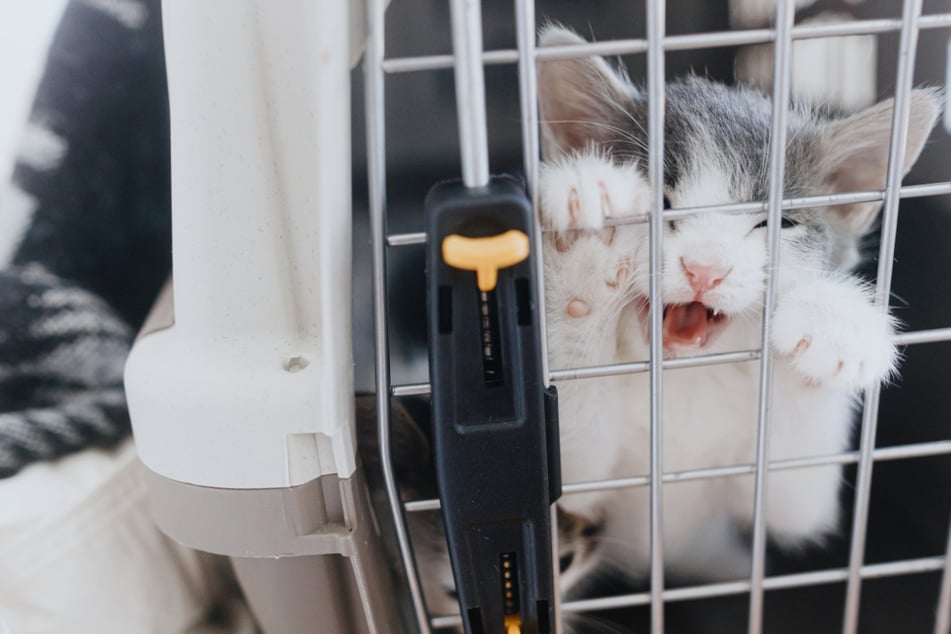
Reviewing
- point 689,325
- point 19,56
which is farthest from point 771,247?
point 19,56

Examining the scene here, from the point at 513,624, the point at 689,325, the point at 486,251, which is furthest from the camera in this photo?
the point at 689,325

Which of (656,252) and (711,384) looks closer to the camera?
(656,252)

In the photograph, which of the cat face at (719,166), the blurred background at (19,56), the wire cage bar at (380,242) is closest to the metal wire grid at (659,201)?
the wire cage bar at (380,242)

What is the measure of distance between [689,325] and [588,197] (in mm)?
244

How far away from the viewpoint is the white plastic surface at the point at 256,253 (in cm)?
52

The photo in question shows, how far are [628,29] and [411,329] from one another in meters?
0.38

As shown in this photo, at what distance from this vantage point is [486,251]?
483mm

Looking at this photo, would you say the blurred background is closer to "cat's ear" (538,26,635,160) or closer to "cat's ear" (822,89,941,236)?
"cat's ear" (538,26,635,160)

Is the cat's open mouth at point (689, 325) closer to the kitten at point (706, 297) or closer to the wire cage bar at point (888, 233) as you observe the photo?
the kitten at point (706, 297)

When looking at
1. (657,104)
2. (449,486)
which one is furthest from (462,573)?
(657,104)

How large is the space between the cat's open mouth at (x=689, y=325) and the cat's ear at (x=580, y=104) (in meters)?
0.19

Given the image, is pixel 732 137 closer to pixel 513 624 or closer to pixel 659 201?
pixel 659 201

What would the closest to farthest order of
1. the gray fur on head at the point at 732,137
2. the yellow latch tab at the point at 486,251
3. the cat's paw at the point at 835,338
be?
the yellow latch tab at the point at 486,251 → the cat's paw at the point at 835,338 → the gray fur on head at the point at 732,137

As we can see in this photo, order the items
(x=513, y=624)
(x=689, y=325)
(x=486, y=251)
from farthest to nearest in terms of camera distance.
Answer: (x=689, y=325), (x=513, y=624), (x=486, y=251)
